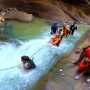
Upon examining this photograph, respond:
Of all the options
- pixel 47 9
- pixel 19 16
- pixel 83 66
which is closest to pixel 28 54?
pixel 83 66

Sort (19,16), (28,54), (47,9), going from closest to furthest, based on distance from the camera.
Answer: (28,54), (19,16), (47,9)

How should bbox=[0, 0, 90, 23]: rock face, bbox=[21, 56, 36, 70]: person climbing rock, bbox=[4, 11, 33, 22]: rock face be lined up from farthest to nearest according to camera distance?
bbox=[0, 0, 90, 23]: rock face → bbox=[4, 11, 33, 22]: rock face → bbox=[21, 56, 36, 70]: person climbing rock

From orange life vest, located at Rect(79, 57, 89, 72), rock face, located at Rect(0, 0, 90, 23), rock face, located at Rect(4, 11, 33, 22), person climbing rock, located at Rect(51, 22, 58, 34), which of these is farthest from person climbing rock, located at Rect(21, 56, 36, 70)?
rock face, located at Rect(0, 0, 90, 23)

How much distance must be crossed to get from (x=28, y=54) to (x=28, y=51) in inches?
16.3

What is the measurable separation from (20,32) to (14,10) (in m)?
4.19

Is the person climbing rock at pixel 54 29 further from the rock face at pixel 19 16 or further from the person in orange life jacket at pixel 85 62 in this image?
the person in orange life jacket at pixel 85 62

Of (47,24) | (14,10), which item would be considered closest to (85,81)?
(47,24)

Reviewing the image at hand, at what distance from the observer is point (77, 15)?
23047mm

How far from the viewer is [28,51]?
1436 cm

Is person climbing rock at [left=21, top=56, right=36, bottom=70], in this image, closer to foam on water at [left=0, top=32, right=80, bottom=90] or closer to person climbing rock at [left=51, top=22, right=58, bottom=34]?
foam on water at [left=0, top=32, right=80, bottom=90]

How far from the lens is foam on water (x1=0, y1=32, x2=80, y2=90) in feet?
37.0

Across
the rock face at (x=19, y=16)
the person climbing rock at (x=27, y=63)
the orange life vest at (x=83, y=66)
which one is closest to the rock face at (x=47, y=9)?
the rock face at (x=19, y=16)

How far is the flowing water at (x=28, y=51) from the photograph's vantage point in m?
11.4

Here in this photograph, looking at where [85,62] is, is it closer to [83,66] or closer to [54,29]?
[83,66]
